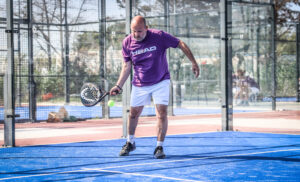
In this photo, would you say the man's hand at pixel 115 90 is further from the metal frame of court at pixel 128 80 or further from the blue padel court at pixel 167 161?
the metal frame of court at pixel 128 80

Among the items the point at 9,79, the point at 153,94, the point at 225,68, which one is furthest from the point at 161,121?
the point at 225,68

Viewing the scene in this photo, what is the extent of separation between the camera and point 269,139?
8.05 meters

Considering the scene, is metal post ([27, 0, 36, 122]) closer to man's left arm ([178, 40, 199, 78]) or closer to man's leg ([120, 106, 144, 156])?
man's leg ([120, 106, 144, 156])

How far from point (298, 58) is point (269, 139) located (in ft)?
30.7

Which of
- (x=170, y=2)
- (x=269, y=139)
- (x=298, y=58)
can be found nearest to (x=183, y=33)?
(x=170, y=2)

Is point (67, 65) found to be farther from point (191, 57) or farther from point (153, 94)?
point (191, 57)

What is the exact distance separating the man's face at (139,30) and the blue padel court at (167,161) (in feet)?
4.52

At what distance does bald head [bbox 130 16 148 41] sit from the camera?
19.8ft

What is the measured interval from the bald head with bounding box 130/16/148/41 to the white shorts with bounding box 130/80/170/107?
0.61 metres

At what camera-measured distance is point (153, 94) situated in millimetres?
6371

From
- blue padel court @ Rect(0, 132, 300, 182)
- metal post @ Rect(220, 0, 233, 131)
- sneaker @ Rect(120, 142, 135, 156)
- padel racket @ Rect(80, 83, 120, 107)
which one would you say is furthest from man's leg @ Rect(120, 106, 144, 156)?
metal post @ Rect(220, 0, 233, 131)

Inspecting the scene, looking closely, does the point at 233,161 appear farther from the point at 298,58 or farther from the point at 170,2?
the point at 298,58

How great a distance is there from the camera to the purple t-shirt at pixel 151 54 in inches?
244

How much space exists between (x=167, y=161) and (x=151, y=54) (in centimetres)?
125
